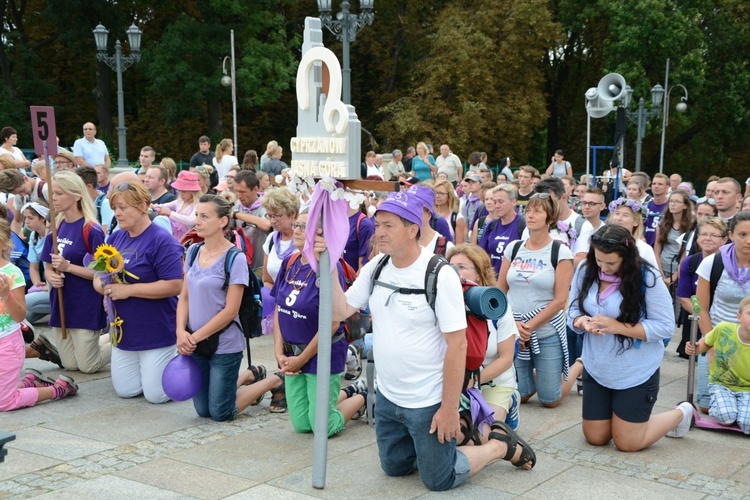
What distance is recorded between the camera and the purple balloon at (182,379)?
6.11m

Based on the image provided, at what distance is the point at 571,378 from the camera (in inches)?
281

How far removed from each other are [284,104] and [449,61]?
7773mm

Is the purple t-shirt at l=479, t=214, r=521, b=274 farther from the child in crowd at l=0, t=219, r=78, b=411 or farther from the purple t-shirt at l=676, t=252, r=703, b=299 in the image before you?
the child in crowd at l=0, t=219, r=78, b=411

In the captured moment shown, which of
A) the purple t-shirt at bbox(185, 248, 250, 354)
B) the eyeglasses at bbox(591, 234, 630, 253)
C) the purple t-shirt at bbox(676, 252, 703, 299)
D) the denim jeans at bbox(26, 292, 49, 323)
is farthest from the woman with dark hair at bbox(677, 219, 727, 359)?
the denim jeans at bbox(26, 292, 49, 323)

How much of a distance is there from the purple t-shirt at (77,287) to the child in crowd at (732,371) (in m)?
5.03

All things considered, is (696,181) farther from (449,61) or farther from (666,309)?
(666,309)

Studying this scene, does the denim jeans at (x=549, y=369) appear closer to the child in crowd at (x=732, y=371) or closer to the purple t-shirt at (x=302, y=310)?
the child in crowd at (x=732, y=371)

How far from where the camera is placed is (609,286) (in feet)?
18.7

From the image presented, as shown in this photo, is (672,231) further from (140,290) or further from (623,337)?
(140,290)

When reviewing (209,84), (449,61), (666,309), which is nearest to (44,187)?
(666,309)

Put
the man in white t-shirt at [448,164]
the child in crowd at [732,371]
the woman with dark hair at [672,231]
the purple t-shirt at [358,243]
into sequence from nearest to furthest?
the child in crowd at [732,371], the purple t-shirt at [358,243], the woman with dark hair at [672,231], the man in white t-shirt at [448,164]

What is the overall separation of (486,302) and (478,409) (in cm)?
72

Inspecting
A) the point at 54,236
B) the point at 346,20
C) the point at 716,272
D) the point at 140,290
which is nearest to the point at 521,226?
the point at 716,272

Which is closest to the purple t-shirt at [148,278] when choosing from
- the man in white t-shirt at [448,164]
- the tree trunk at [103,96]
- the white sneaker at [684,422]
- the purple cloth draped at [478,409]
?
the purple cloth draped at [478,409]
